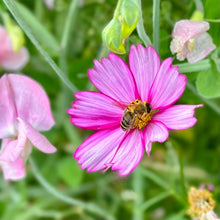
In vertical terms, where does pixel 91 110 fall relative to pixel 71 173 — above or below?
above

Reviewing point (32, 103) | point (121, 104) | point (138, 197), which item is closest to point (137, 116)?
point (121, 104)

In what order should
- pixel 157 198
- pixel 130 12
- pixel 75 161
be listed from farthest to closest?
pixel 75 161, pixel 157 198, pixel 130 12

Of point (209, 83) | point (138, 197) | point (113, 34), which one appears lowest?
point (138, 197)

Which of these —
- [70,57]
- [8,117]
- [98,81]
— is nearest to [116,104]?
[98,81]

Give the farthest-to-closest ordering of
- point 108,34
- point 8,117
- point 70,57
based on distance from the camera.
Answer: point 70,57 → point 8,117 → point 108,34

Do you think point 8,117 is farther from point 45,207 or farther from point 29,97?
point 45,207

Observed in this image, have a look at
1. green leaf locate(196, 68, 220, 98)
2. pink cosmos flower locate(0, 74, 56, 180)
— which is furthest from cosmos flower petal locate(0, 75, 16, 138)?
green leaf locate(196, 68, 220, 98)

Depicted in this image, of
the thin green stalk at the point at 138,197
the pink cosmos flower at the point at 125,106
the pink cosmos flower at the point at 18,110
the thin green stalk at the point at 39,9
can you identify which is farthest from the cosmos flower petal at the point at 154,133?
the thin green stalk at the point at 39,9

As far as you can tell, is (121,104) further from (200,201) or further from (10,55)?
(10,55)

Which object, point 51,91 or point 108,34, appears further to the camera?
point 51,91
